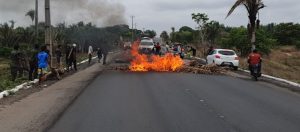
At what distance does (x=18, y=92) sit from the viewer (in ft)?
56.2

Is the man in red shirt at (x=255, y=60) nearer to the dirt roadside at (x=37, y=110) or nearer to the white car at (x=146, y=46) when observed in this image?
the dirt roadside at (x=37, y=110)

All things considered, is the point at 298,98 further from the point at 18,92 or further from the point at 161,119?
the point at 18,92

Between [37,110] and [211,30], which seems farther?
[211,30]

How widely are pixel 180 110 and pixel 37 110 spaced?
3.55 meters

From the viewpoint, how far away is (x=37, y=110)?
474 inches

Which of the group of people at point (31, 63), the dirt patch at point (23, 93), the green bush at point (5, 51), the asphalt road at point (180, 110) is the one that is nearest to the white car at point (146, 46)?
the green bush at point (5, 51)

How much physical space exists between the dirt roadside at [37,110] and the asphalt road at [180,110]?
1.00 ft

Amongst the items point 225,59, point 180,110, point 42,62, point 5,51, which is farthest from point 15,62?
point 5,51

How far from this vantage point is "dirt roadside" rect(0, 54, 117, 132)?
32.1ft

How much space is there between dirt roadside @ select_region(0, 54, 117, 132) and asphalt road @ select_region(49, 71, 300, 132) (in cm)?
30

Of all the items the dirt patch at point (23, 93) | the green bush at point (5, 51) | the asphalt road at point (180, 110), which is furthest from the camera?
the green bush at point (5, 51)

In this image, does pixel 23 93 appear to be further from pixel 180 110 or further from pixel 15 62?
pixel 180 110

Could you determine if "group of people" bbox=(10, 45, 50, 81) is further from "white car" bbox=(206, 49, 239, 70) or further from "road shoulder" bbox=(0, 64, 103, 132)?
"white car" bbox=(206, 49, 239, 70)

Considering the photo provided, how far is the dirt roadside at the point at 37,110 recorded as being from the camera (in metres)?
9.80
